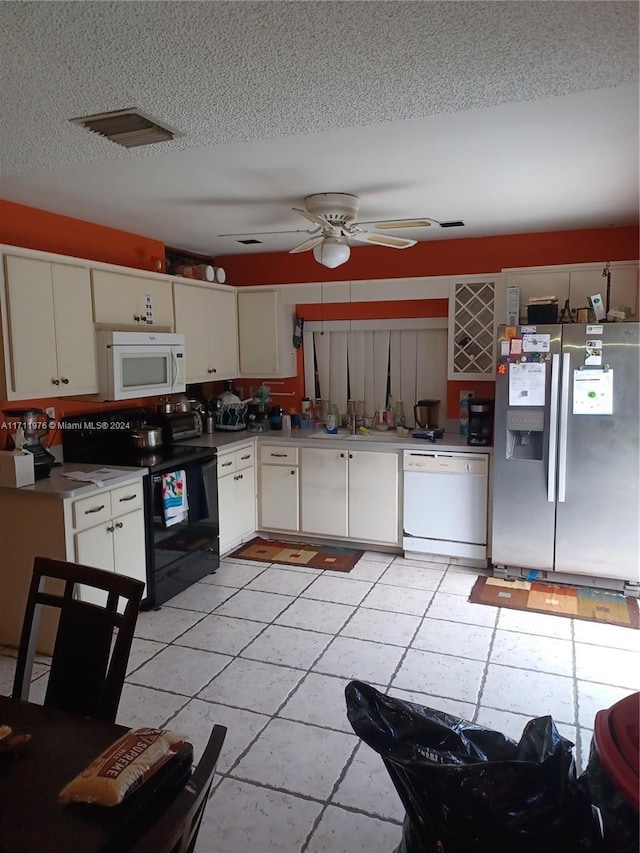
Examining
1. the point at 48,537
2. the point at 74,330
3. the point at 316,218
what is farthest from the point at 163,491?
the point at 316,218

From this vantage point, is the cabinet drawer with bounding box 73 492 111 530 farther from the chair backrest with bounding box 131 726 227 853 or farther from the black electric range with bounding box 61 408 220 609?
Answer: the chair backrest with bounding box 131 726 227 853

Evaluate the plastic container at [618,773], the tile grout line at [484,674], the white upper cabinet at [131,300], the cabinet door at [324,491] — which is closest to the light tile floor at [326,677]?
the tile grout line at [484,674]

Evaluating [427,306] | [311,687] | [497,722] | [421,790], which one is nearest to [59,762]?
[421,790]

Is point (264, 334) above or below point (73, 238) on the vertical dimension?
below

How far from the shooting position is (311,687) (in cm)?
289

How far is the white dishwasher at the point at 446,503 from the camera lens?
4.33 metres

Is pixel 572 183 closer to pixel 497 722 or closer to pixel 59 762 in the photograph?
pixel 497 722

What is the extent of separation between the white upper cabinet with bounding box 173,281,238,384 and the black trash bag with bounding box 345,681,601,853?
3631 millimetres

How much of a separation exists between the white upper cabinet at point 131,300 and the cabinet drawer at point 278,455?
1234 mm

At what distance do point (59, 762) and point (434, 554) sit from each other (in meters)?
3.54

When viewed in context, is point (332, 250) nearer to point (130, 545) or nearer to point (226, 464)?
point (226, 464)

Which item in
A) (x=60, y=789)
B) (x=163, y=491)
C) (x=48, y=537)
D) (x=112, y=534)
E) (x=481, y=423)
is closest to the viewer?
(x=60, y=789)

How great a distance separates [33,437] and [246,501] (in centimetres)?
182

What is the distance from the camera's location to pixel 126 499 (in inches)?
138
